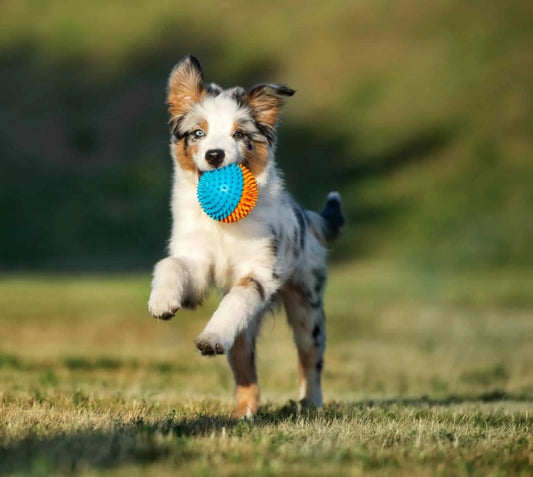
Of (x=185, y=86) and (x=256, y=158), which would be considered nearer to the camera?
(x=256, y=158)

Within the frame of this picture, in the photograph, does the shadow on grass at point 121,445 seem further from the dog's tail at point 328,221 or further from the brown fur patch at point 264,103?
the dog's tail at point 328,221

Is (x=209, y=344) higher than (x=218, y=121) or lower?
lower

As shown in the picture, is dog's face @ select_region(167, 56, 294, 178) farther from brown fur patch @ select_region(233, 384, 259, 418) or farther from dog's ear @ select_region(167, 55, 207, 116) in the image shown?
brown fur patch @ select_region(233, 384, 259, 418)

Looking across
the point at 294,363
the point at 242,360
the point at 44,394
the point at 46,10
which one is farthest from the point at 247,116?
the point at 46,10

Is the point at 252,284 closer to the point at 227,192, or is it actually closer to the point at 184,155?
the point at 227,192

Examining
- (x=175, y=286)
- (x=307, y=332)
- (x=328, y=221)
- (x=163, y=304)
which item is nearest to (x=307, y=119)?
(x=328, y=221)

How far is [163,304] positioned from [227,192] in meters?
1.09

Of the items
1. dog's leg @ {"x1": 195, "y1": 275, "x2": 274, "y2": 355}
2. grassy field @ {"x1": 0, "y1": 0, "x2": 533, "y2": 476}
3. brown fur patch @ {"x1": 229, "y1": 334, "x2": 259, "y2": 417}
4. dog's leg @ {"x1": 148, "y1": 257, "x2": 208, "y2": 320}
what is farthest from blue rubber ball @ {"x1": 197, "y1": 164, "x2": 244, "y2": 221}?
grassy field @ {"x1": 0, "y1": 0, "x2": 533, "y2": 476}

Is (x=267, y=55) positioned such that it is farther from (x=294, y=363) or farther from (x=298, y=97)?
(x=294, y=363)

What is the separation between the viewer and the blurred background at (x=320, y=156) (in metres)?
22.5

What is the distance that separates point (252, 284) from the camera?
7918mm

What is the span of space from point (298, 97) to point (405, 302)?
85.3ft

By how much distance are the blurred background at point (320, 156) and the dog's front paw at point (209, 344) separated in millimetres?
11613

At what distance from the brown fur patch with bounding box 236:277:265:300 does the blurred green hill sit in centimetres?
2731
